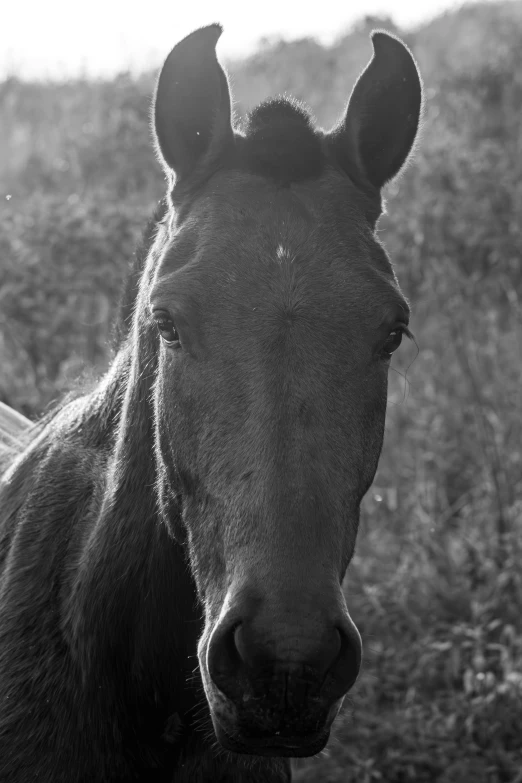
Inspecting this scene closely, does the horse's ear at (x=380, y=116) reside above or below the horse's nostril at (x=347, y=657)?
above

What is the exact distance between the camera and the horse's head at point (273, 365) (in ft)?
6.68

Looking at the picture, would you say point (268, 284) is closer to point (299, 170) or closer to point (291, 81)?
point (299, 170)

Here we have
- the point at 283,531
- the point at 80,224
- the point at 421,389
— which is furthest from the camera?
the point at 421,389

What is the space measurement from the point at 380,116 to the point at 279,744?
1991 mm

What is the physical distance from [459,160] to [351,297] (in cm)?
692

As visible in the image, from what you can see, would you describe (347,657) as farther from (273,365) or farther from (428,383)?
(428,383)

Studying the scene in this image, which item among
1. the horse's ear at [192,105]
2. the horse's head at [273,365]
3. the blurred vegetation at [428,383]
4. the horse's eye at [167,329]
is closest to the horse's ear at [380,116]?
the horse's head at [273,365]

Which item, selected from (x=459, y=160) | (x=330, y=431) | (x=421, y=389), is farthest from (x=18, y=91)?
(x=330, y=431)

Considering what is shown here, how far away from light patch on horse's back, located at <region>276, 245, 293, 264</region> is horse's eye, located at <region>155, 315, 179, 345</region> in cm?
35

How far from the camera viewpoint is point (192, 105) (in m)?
2.82

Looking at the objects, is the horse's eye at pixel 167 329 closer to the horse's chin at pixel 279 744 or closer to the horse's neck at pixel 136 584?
the horse's neck at pixel 136 584

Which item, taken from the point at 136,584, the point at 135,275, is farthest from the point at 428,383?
the point at 136,584

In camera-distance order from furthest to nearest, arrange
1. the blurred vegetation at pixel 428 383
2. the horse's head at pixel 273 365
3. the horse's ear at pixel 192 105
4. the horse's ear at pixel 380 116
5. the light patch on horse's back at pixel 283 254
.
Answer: the blurred vegetation at pixel 428 383 → the horse's ear at pixel 380 116 → the horse's ear at pixel 192 105 → the light patch on horse's back at pixel 283 254 → the horse's head at pixel 273 365

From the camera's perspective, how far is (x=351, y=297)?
247 centimetres
